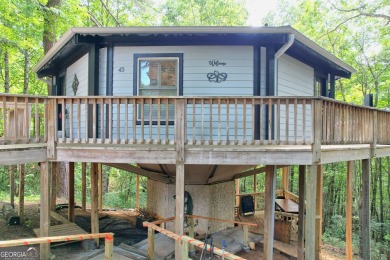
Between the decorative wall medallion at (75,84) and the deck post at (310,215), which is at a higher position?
the decorative wall medallion at (75,84)

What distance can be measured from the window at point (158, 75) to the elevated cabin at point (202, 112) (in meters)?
0.02

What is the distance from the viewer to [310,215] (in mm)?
5047

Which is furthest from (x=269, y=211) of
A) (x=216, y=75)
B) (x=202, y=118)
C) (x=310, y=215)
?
(x=216, y=75)

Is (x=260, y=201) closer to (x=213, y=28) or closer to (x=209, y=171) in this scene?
(x=209, y=171)

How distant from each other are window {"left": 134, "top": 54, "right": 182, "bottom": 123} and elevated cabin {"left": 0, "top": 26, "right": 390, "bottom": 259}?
0.08 ft

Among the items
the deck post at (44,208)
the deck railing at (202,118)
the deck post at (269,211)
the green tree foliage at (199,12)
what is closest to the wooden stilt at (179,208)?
the deck railing at (202,118)

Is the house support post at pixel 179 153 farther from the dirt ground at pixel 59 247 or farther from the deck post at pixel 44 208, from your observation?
the deck post at pixel 44 208

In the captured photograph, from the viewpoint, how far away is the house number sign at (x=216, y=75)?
7129mm

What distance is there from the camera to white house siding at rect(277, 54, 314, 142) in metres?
7.62

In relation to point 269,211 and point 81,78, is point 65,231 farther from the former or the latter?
point 269,211

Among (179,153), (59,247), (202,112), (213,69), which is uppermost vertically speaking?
(213,69)

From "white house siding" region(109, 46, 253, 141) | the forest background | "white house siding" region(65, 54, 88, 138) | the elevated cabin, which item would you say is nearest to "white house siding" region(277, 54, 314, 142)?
the elevated cabin

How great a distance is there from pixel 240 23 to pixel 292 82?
63.3 feet

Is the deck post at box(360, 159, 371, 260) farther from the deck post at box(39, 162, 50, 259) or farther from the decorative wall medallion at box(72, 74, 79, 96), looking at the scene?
the decorative wall medallion at box(72, 74, 79, 96)
